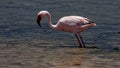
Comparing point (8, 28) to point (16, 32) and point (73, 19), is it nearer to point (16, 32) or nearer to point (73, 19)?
point (16, 32)

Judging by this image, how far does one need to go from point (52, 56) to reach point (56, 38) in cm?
261

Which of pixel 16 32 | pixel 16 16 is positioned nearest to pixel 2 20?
pixel 16 16

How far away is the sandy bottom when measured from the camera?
481 inches

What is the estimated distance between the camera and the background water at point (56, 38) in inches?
497

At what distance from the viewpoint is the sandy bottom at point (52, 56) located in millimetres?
12219

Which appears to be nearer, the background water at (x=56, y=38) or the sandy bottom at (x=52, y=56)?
the sandy bottom at (x=52, y=56)

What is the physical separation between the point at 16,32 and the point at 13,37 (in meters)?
0.93

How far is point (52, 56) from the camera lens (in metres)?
13.2

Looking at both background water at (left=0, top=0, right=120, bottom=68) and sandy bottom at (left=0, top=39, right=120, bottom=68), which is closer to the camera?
sandy bottom at (left=0, top=39, right=120, bottom=68)

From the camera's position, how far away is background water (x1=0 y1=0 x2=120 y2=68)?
1262 centimetres

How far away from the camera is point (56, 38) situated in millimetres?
15789

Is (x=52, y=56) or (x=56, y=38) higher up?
(x=52, y=56)

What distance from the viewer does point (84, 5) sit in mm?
22250

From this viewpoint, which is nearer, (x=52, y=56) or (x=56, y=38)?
(x=52, y=56)
